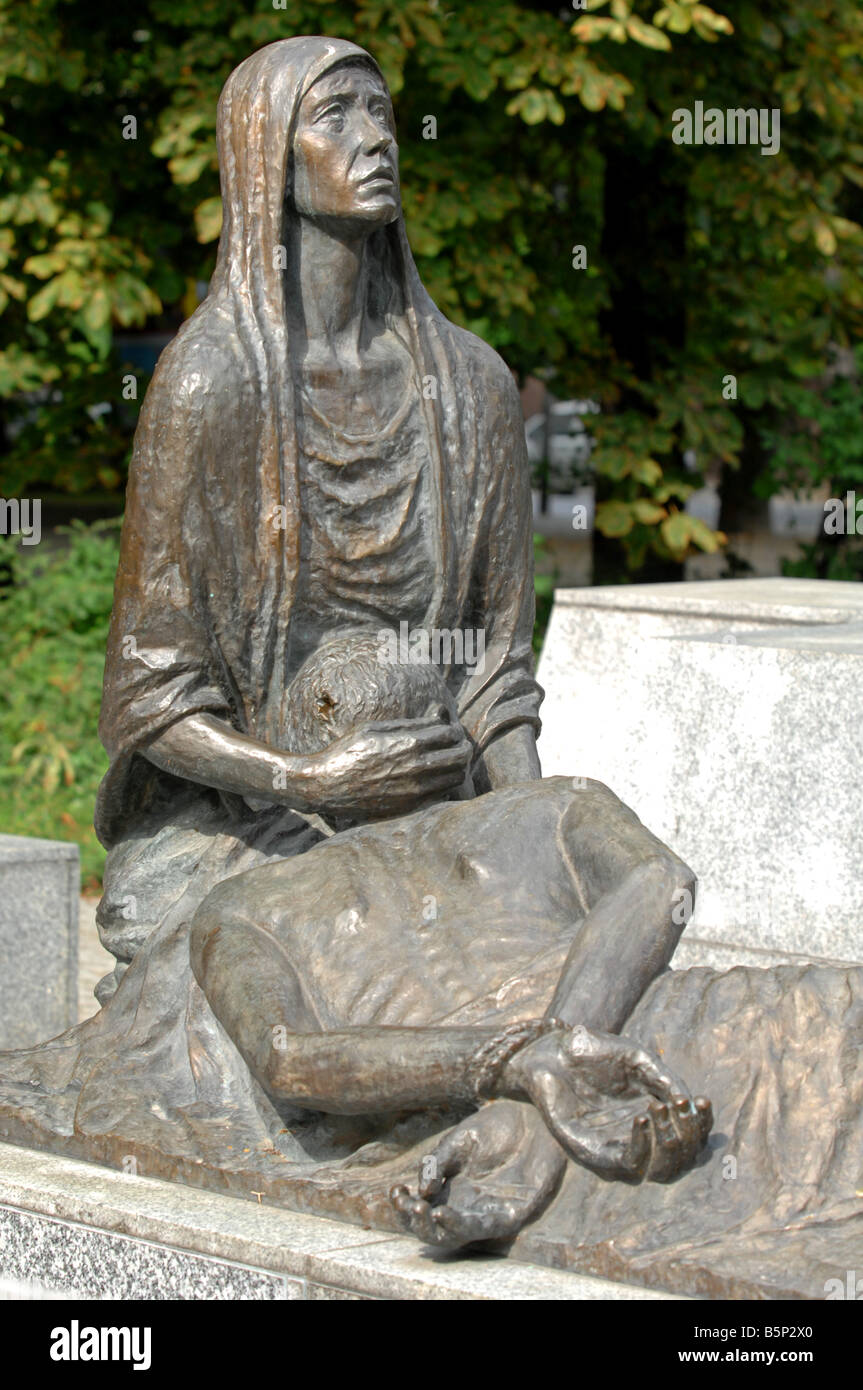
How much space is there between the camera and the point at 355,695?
475 cm

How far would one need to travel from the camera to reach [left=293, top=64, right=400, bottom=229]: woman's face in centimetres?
491

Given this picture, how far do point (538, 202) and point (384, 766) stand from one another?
6.78 m

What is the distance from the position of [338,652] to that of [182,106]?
5619 millimetres

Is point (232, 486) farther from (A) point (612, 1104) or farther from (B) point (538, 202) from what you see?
(B) point (538, 202)

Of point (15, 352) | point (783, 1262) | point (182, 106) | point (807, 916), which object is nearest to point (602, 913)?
point (783, 1262)

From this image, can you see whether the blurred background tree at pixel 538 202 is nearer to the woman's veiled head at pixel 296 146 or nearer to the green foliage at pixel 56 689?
the green foliage at pixel 56 689

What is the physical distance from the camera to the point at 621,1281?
3953 millimetres

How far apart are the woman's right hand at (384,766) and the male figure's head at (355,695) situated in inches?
1.7

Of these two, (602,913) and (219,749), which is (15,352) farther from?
(602,913)

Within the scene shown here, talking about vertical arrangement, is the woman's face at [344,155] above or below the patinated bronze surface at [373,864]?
above

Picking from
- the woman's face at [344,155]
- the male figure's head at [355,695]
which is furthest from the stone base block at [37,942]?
the woman's face at [344,155]

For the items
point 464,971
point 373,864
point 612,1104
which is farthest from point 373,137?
point 612,1104

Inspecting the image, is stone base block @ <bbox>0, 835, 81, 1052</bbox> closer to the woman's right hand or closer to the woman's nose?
the woman's right hand

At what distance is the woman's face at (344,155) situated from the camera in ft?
16.1
